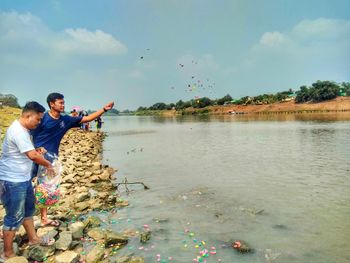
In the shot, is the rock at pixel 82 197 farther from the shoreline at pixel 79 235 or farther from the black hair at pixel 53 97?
the black hair at pixel 53 97

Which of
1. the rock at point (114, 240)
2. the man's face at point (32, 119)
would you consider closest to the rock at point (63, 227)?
the rock at point (114, 240)

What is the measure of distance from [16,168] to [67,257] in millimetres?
1835

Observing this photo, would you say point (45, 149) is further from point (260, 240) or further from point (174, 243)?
point (260, 240)

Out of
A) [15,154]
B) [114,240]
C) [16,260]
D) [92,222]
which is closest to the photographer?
[16,260]

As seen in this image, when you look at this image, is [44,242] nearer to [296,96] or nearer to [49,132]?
[49,132]

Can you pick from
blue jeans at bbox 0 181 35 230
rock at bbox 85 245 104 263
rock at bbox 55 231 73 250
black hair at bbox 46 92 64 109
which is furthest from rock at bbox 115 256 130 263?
black hair at bbox 46 92 64 109

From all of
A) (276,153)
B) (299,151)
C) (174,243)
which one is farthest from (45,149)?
(299,151)

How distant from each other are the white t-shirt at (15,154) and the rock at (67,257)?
5.05ft

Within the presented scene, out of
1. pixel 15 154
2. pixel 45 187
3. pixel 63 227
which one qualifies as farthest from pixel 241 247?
pixel 15 154

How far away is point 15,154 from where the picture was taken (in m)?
5.74

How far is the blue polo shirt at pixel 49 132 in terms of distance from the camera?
6.91 metres

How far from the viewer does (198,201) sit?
11.0 meters

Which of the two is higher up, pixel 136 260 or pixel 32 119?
pixel 32 119

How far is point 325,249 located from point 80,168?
12146 mm
